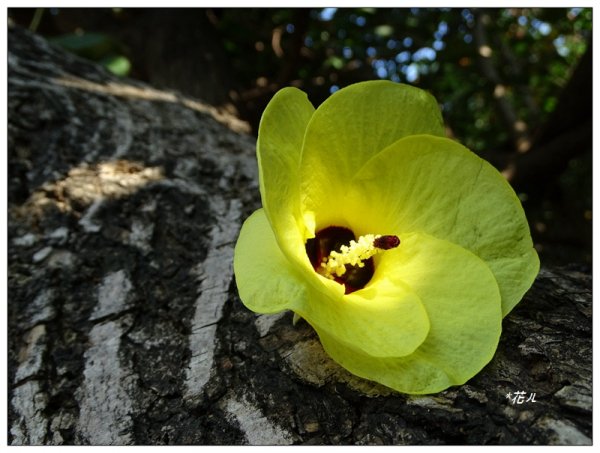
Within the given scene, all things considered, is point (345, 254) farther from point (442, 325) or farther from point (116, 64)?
point (116, 64)

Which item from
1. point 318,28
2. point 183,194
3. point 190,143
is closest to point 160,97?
point 190,143

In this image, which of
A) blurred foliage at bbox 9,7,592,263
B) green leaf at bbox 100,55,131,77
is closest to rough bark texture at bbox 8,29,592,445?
green leaf at bbox 100,55,131,77

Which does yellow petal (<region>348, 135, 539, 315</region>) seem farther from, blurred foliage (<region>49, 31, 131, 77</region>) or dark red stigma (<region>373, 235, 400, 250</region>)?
blurred foliage (<region>49, 31, 131, 77</region>)

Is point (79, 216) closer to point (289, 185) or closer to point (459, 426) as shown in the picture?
point (289, 185)

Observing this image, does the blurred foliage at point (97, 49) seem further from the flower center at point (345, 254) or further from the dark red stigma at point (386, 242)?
the dark red stigma at point (386, 242)

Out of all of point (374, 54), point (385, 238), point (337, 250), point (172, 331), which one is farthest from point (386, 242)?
point (374, 54)

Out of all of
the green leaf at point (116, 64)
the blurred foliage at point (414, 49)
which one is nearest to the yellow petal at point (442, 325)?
the blurred foliage at point (414, 49)
